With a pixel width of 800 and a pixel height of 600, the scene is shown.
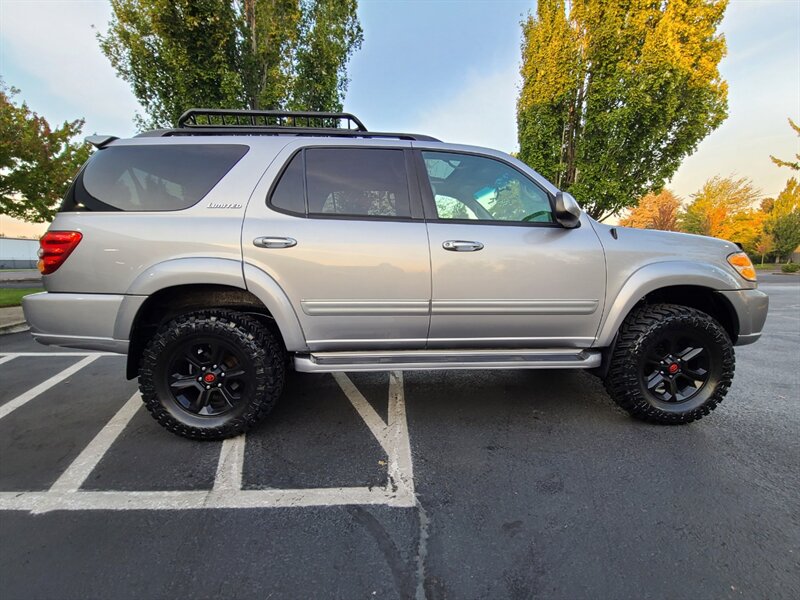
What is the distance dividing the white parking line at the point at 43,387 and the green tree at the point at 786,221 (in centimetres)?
4610

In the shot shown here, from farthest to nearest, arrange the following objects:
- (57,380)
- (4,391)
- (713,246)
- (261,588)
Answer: (57,380), (4,391), (713,246), (261,588)

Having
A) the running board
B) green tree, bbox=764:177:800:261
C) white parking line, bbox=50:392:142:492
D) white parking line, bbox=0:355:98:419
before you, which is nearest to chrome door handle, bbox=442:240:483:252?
the running board

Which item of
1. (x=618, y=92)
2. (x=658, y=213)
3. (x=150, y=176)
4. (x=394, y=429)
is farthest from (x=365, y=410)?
(x=658, y=213)

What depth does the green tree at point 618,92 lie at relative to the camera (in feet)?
34.3

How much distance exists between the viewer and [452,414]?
2803 mm

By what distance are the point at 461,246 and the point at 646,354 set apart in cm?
156

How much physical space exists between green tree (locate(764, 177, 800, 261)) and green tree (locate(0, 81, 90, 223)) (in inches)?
1891

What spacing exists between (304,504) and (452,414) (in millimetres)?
1331

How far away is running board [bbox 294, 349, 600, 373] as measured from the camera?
2367 millimetres

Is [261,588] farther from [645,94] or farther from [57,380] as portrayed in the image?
[645,94]

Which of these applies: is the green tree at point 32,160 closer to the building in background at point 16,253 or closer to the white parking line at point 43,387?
the white parking line at point 43,387

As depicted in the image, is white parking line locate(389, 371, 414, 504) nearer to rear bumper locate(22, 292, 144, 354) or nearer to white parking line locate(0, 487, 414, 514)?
white parking line locate(0, 487, 414, 514)

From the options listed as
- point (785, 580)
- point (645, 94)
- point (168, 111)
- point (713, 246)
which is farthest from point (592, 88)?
point (785, 580)

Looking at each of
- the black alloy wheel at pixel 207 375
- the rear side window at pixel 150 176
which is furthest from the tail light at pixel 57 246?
the black alloy wheel at pixel 207 375
